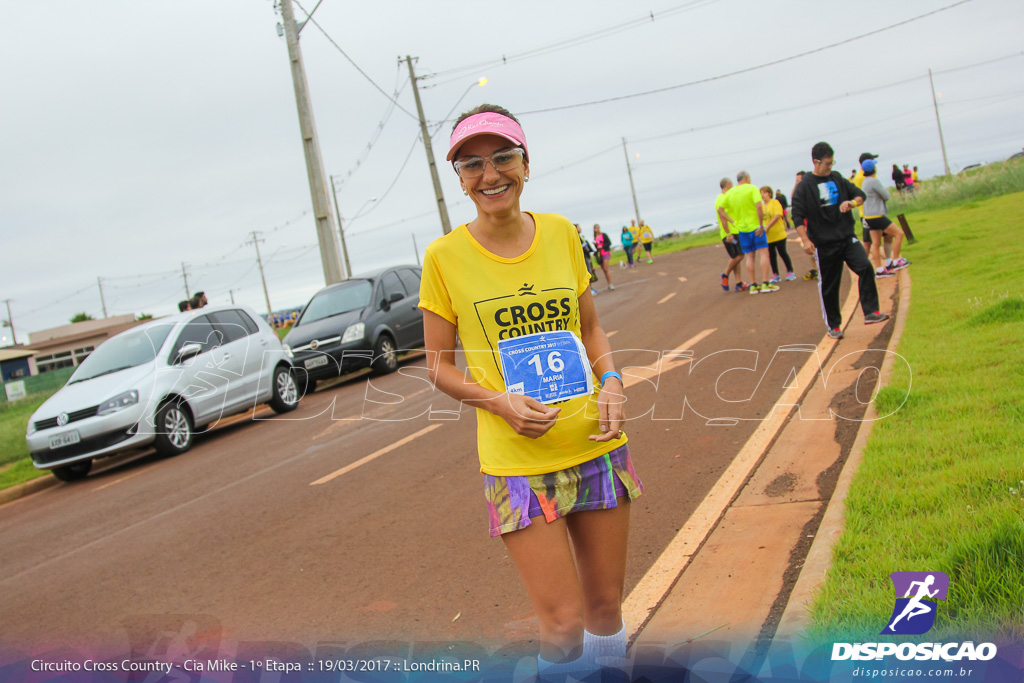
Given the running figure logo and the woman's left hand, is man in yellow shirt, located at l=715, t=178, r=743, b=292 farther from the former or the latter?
the woman's left hand

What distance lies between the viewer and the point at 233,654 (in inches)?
151

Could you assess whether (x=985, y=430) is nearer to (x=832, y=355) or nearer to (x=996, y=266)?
(x=832, y=355)

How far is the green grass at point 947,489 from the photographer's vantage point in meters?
2.71

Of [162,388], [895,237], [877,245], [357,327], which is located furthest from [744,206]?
[162,388]

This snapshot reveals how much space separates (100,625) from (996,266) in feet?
36.6

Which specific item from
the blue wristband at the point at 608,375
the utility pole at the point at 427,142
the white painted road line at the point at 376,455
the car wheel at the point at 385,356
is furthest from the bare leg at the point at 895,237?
the utility pole at the point at 427,142

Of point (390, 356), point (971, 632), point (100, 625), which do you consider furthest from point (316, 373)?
point (971, 632)

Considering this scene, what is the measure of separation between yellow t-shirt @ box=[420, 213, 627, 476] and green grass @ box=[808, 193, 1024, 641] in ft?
4.10

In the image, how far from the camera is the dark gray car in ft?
46.0

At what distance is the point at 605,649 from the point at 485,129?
1.69 meters

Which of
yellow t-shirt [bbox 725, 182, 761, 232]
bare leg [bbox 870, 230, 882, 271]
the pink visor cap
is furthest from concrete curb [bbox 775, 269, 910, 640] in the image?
yellow t-shirt [bbox 725, 182, 761, 232]

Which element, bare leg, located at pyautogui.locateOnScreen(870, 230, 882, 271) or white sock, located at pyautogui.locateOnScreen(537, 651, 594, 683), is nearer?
white sock, located at pyautogui.locateOnScreen(537, 651, 594, 683)

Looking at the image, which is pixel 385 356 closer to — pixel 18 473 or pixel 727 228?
pixel 18 473

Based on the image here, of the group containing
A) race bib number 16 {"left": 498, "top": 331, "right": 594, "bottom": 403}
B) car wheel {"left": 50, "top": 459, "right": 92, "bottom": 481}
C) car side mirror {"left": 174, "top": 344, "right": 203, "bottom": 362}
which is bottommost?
car wheel {"left": 50, "top": 459, "right": 92, "bottom": 481}
